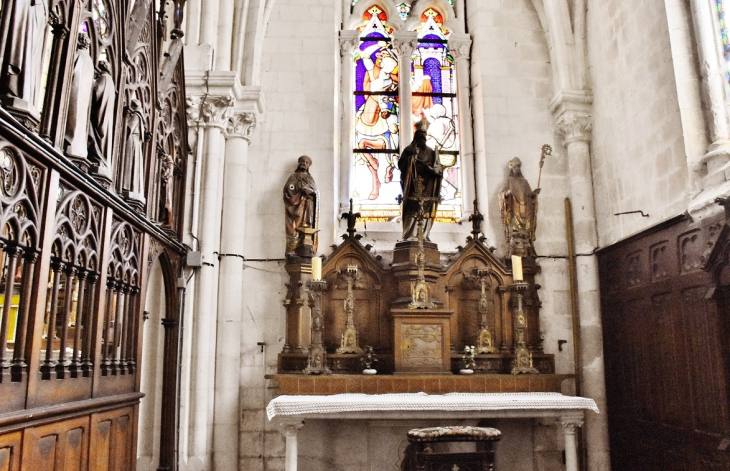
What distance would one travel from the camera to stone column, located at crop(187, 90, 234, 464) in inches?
320

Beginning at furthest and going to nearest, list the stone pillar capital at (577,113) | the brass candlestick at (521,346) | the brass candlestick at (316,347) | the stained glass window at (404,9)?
the stained glass window at (404,9) < the stone pillar capital at (577,113) < the brass candlestick at (521,346) < the brass candlestick at (316,347)

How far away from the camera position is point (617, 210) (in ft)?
28.9

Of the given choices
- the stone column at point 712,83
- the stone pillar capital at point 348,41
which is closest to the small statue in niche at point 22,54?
the stone column at point 712,83

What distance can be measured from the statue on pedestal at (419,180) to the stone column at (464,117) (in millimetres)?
1355

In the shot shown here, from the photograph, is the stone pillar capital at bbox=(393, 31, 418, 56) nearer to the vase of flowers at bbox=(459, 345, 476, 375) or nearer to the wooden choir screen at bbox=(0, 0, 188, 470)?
the wooden choir screen at bbox=(0, 0, 188, 470)

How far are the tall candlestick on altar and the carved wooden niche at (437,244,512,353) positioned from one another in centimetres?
49

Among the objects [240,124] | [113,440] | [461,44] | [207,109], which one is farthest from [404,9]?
[113,440]

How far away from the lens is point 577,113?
9.69 m

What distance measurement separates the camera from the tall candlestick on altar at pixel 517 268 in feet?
27.5

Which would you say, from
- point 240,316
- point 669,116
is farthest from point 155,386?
point 669,116

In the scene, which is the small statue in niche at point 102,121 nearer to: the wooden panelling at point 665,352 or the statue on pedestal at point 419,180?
the statue on pedestal at point 419,180

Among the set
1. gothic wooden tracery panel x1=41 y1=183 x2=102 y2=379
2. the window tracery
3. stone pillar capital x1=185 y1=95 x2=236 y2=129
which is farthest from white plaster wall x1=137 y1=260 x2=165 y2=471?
the window tracery

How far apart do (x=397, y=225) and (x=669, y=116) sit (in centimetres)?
409

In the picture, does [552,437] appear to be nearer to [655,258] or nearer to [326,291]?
[655,258]
